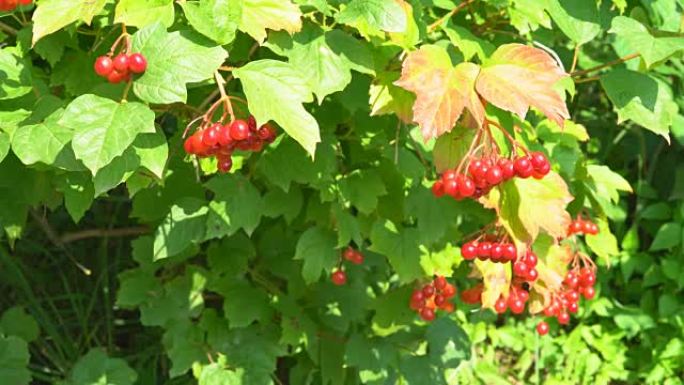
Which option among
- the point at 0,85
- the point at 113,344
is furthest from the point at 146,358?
the point at 0,85

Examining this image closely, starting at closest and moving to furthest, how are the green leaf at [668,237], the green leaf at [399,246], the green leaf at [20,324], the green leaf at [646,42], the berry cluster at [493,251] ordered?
1. the green leaf at [646,42]
2. the berry cluster at [493,251]
3. the green leaf at [399,246]
4. the green leaf at [20,324]
5. the green leaf at [668,237]

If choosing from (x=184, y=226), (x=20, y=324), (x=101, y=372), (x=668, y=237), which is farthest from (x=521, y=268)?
(x=668, y=237)

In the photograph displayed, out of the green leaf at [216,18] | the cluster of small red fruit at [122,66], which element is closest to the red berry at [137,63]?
the cluster of small red fruit at [122,66]

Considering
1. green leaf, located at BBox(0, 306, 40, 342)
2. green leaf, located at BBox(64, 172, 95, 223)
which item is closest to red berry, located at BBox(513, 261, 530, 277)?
green leaf, located at BBox(64, 172, 95, 223)

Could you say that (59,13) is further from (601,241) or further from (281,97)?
(601,241)

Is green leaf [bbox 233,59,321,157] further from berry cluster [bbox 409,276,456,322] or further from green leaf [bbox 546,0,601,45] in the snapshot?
berry cluster [bbox 409,276,456,322]

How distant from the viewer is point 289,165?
2018mm

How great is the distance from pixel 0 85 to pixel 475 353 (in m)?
2.58

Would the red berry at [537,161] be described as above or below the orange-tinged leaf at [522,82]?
below

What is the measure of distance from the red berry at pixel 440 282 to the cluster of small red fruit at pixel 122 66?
119 cm

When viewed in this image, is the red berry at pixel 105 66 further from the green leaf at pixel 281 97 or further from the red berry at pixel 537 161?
the red berry at pixel 537 161

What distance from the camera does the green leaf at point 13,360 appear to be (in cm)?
255

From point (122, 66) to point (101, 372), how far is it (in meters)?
1.43

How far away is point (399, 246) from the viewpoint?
7.23 feet
